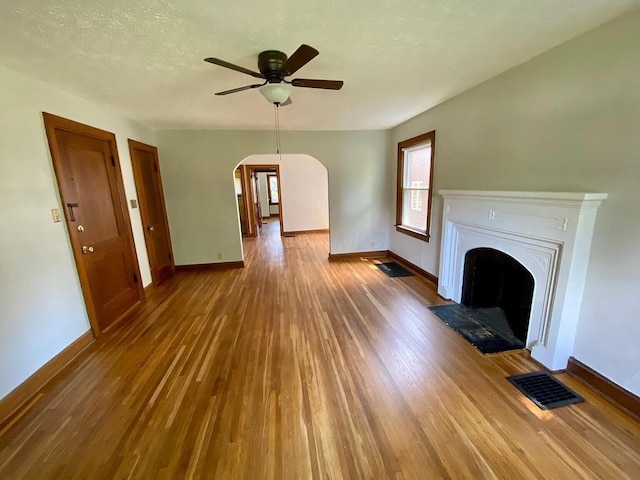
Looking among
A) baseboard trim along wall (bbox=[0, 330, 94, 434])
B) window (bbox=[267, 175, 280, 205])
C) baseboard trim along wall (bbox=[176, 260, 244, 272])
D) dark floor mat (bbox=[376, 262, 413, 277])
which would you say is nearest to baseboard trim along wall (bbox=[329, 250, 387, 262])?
dark floor mat (bbox=[376, 262, 413, 277])

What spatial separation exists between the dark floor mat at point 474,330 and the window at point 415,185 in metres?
1.19

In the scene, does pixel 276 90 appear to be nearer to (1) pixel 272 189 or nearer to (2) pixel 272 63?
(2) pixel 272 63

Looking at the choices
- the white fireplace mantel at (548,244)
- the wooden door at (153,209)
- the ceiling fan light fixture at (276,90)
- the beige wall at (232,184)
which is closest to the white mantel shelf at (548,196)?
the white fireplace mantel at (548,244)

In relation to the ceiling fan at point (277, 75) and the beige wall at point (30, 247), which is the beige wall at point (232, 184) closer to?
the beige wall at point (30, 247)

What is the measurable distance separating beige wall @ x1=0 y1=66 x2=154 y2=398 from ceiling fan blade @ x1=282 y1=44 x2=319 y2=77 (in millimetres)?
2002

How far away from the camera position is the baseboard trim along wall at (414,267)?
3705 millimetres

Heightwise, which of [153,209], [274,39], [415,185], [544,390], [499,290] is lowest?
[544,390]

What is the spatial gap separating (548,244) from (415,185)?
7.77ft

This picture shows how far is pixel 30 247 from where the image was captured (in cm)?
194

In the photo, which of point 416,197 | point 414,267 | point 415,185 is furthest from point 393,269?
point 415,185

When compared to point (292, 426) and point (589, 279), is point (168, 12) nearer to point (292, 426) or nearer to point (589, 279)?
point (292, 426)

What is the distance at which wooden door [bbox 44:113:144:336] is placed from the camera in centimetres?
231

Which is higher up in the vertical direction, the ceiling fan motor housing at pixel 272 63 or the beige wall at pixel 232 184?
the ceiling fan motor housing at pixel 272 63

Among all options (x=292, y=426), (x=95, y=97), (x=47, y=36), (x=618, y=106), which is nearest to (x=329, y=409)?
(x=292, y=426)
